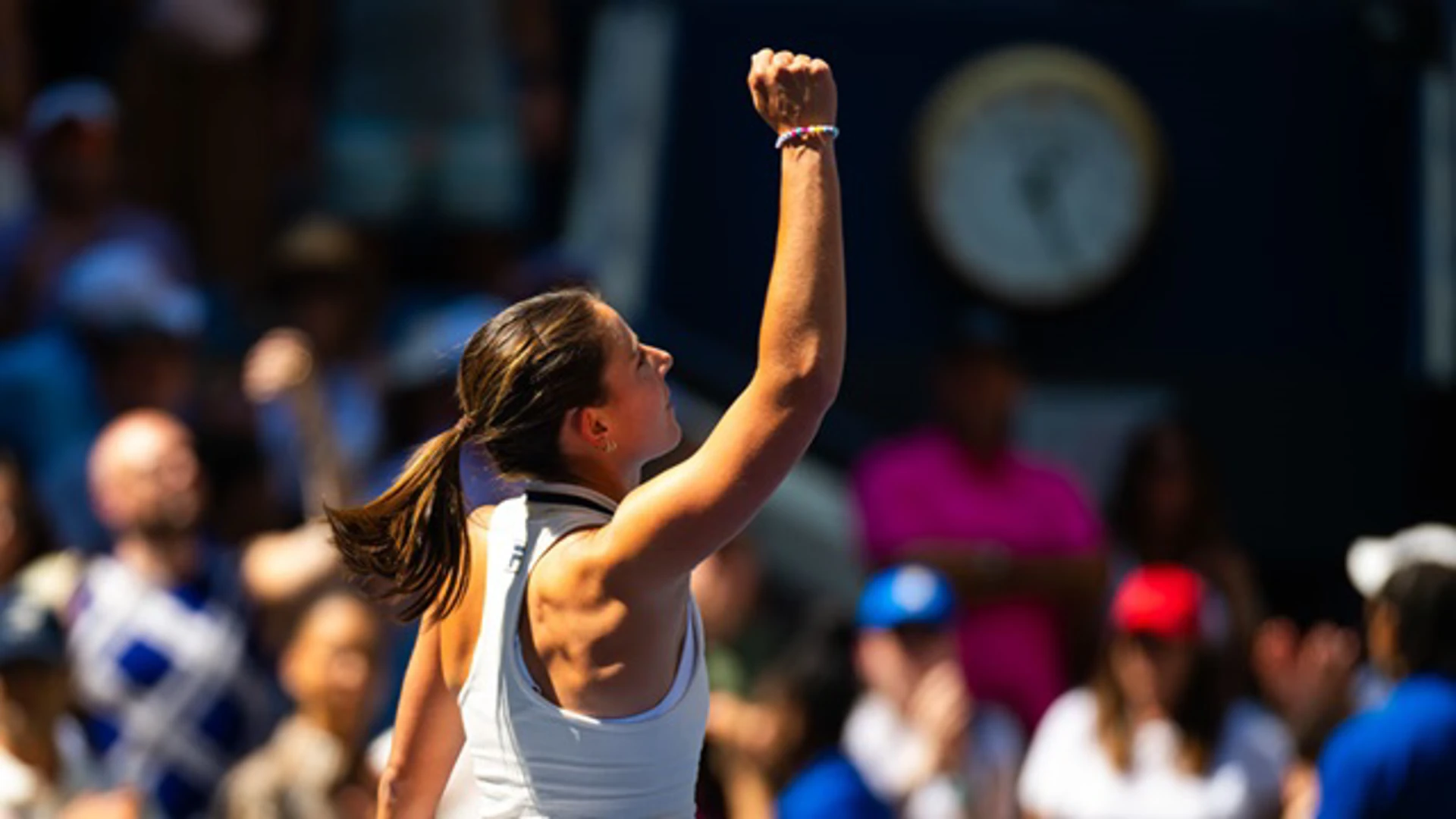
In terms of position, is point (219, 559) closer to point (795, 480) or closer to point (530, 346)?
point (795, 480)

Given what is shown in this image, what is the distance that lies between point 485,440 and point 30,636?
2288 mm

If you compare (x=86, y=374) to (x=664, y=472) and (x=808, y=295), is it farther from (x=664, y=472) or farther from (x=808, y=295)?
(x=808, y=295)

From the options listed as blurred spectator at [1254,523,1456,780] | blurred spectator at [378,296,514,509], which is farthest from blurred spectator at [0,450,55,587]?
blurred spectator at [1254,523,1456,780]

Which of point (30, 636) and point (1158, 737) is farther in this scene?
point (1158, 737)

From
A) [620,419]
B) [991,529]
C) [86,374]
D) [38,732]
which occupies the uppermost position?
[620,419]

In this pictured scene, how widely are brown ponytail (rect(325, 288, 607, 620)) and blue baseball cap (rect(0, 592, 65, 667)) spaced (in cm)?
207

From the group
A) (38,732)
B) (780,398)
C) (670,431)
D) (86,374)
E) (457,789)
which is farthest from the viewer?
(86,374)

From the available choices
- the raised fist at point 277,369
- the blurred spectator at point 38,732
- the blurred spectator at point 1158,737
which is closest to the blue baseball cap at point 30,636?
the blurred spectator at point 38,732

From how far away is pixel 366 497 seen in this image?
21.8ft

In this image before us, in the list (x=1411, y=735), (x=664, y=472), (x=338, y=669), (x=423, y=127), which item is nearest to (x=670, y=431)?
(x=664, y=472)

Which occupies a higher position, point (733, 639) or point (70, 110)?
point (70, 110)

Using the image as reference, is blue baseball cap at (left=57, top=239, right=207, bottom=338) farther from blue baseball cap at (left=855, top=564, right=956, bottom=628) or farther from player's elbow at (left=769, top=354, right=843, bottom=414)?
player's elbow at (left=769, top=354, right=843, bottom=414)

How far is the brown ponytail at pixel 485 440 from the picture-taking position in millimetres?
3219

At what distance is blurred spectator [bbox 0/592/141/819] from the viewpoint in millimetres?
5094
